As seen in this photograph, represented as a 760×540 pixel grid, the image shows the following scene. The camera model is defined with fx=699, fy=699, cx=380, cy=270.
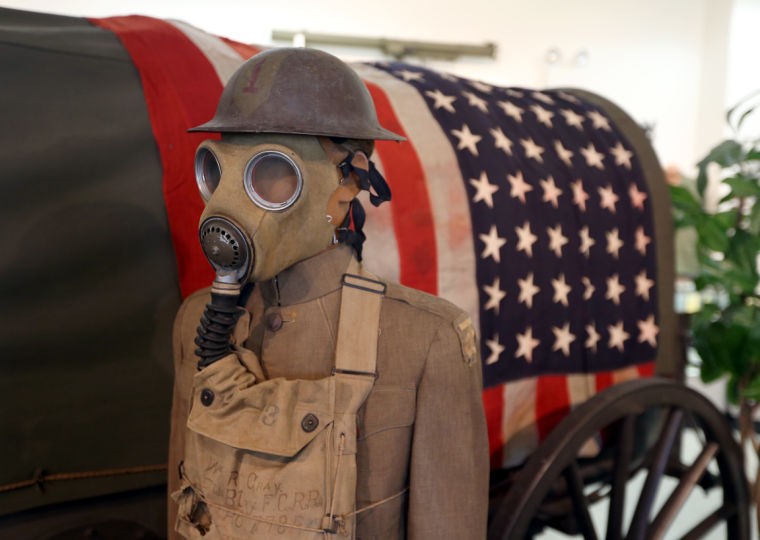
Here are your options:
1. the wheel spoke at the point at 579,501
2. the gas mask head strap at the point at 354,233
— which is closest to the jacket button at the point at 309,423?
the gas mask head strap at the point at 354,233

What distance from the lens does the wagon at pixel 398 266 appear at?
1.20 metres

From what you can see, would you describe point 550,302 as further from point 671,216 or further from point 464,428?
point 464,428

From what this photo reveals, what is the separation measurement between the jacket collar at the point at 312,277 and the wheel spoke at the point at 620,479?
3.26 feet

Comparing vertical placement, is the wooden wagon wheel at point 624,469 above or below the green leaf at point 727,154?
below

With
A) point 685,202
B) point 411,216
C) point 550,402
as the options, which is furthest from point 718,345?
point 411,216

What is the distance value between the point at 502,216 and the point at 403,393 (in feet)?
2.56

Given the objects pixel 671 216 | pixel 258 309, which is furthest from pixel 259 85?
pixel 671 216

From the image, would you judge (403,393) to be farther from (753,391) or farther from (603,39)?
(603,39)

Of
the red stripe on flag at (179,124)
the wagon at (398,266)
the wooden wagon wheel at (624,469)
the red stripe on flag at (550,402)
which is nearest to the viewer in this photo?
the wagon at (398,266)

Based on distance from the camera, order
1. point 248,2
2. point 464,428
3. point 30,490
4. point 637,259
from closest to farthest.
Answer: point 464,428, point 30,490, point 637,259, point 248,2

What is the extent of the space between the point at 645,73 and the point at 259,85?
4.13 m

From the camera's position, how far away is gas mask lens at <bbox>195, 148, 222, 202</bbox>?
96 centimetres

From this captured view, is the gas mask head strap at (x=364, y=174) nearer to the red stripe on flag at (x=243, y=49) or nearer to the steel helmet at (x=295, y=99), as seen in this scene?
the steel helmet at (x=295, y=99)

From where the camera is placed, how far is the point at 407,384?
101 cm
